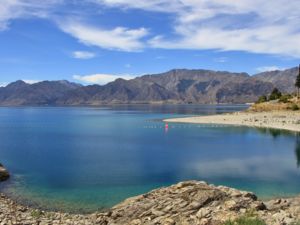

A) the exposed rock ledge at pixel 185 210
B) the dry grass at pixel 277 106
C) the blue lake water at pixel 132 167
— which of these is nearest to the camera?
the exposed rock ledge at pixel 185 210

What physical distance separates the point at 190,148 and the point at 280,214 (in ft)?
163

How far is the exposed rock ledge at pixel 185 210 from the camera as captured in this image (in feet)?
64.1

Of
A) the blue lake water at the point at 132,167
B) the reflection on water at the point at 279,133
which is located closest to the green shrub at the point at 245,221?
the blue lake water at the point at 132,167

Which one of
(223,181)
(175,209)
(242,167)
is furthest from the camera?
(242,167)

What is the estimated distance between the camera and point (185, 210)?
20.8 m

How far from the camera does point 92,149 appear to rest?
228ft

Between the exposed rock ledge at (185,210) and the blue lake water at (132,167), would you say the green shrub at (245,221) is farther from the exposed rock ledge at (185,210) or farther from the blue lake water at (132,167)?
the blue lake water at (132,167)

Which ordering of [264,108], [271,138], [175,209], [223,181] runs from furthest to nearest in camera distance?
[264,108], [271,138], [223,181], [175,209]

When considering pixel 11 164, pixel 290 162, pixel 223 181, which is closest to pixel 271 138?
pixel 290 162

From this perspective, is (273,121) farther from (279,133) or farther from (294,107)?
(279,133)

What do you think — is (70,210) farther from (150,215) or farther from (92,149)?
(92,149)

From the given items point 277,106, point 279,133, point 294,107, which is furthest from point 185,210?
point 277,106

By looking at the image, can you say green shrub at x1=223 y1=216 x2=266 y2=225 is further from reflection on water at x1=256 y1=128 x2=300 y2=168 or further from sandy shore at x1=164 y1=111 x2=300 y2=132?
sandy shore at x1=164 y1=111 x2=300 y2=132

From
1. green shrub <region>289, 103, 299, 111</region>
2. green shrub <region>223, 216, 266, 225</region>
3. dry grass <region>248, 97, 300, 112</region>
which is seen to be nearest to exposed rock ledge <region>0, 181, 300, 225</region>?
green shrub <region>223, 216, 266, 225</region>
